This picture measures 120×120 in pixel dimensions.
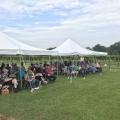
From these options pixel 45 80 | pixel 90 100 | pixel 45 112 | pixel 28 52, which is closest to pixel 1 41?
pixel 28 52

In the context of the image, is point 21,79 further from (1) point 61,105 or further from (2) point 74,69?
(2) point 74,69

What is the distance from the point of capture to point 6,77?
17.6m

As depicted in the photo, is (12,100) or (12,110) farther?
(12,100)

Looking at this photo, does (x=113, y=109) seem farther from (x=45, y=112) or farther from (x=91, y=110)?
(x=45, y=112)

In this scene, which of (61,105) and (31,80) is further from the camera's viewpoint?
(31,80)

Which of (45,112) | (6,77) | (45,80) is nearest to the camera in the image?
(45,112)

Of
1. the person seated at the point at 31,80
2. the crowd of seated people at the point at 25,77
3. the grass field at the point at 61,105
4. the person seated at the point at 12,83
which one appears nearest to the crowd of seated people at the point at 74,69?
the crowd of seated people at the point at 25,77

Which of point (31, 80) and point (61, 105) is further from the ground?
point (31, 80)

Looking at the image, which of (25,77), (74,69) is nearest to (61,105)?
(25,77)

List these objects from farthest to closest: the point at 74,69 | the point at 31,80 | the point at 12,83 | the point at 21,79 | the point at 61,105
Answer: the point at 74,69
the point at 21,79
the point at 31,80
the point at 12,83
the point at 61,105

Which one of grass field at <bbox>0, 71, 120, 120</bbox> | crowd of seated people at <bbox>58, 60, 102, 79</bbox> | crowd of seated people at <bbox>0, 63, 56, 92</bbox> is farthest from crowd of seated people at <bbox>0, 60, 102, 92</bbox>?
grass field at <bbox>0, 71, 120, 120</bbox>

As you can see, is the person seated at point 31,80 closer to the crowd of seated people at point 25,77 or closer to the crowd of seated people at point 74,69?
the crowd of seated people at point 25,77

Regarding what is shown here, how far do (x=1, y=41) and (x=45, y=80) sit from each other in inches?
160

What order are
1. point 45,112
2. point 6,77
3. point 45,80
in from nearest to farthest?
point 45,112
point 6,77
point 45,80
